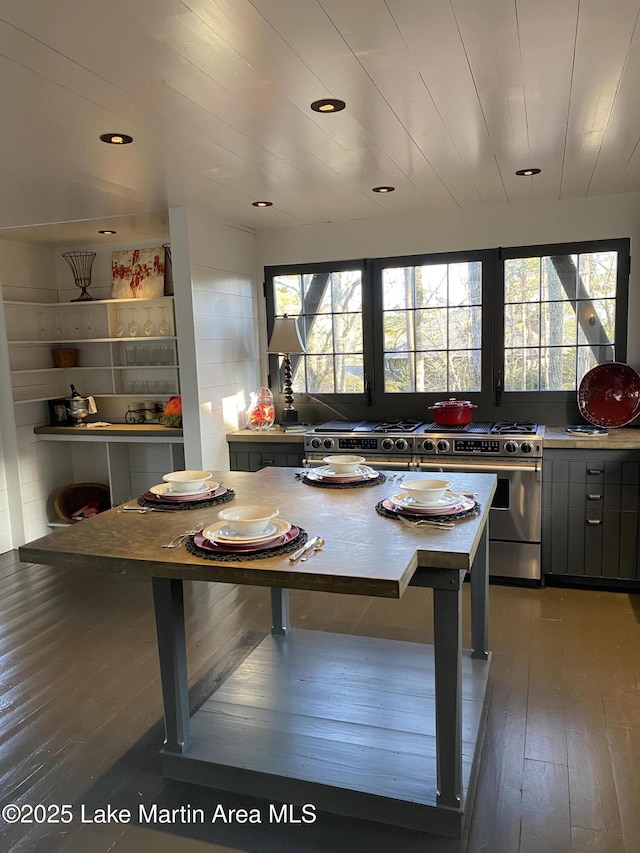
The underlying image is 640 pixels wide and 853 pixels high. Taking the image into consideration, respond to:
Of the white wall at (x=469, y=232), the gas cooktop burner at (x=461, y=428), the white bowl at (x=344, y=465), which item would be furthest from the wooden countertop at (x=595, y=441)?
the white bowl at (x=344, y=465)

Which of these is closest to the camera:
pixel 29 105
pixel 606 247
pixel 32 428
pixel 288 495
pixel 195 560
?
pixel 195 560

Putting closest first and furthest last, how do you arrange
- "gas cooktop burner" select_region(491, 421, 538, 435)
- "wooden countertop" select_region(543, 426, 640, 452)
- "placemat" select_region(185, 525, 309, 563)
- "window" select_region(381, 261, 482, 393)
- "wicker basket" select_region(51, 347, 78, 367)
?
"placemat" select_region(185, 525, 309, 563) < "wooden countertop" select_region(543, 426, 640, 452) < "gas cooktop burner" select_region(491, 421, 538, 435) < "window" select_region(381, 261, 482, 393) < "wicker basket" select_region(51, 347, 78, 367)

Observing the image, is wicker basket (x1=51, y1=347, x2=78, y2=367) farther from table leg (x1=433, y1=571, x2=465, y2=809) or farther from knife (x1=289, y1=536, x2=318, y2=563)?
table leg (x1=433, y1=571, x2=465, y2=809)

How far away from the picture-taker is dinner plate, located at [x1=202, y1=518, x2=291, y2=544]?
1881 mm

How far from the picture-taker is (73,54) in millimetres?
1953

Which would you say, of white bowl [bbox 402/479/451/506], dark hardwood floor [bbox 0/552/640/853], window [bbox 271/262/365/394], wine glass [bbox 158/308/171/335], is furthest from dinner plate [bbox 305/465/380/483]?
wine glass [bbox 158/308/171/335]

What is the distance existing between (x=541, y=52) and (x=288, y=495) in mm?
1745

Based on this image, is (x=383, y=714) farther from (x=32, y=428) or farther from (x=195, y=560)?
(x=32, y=428)

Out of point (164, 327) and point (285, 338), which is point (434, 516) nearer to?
point (285, 338)

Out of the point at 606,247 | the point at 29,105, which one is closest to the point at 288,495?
the point at 29,105

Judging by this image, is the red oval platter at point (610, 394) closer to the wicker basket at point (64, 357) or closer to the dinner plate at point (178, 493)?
the dinner plate at point (178, 493)

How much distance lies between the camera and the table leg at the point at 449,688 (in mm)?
1935

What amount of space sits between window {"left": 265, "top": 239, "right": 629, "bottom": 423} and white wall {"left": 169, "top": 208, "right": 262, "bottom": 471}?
331 millimetres

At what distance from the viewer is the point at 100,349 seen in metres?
5.38
